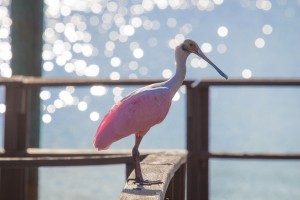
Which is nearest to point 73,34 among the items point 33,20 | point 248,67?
point 248,67

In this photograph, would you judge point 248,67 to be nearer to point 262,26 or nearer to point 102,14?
point 262,26

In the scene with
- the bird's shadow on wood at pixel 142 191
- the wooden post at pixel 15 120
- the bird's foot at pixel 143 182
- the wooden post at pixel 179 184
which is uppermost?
the wooden post at pixel 15 120

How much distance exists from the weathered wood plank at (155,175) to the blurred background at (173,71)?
17.4 m

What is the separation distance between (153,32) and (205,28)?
155 inches

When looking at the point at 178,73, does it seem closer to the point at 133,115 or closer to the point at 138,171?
the point at 133,115

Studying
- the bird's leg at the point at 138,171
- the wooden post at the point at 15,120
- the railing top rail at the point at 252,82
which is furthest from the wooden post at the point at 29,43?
the bird's leg at the point at 138,171

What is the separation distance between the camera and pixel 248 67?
55.5m

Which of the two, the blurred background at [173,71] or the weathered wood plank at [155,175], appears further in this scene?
the blurred background at [173,71]

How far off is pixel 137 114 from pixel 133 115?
26 millimetres

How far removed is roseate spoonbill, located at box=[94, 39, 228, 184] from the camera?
189 inches

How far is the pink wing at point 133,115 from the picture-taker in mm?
4793

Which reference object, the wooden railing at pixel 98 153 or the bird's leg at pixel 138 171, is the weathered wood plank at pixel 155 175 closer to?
the bird's leg at pixel 138 171

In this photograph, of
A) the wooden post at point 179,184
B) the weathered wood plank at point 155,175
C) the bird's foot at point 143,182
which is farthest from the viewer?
the wooden post at point 179,184

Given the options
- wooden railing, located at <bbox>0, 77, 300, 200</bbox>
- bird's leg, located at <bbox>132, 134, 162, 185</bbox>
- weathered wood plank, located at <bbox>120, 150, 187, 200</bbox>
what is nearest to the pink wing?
bird's leg, located at <bbox>132, 134, 162, 185</bbox>
